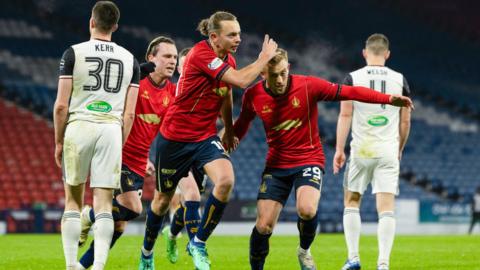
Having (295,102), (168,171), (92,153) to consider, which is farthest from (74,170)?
(295,102)

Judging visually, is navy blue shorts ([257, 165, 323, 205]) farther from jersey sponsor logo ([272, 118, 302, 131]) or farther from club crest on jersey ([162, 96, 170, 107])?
club crest on jersey ([162, 96, 170, 107])

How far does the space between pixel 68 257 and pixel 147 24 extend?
80.0 ft

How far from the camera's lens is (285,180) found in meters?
7.59

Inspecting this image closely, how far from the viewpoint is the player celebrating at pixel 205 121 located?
7.13 m

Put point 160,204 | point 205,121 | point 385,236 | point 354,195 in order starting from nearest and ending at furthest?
point 205,121, point 160,204, point 385,236, point 354,195

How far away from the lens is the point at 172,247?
9.66 meters

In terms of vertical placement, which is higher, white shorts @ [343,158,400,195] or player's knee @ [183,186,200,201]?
white shorts @ [343,158,400,195]

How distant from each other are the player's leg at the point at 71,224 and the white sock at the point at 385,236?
2.87 m

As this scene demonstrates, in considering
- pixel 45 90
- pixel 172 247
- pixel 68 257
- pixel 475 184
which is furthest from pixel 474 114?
pixel 68 257

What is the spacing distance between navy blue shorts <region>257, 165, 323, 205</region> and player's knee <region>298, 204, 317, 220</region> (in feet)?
0.65

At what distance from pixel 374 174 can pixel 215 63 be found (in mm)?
2307

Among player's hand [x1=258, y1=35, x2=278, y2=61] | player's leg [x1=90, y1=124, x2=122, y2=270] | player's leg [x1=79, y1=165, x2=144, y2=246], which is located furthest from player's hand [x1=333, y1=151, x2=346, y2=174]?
player's leg [x1=90, y1=124, x2=122, y2=270]

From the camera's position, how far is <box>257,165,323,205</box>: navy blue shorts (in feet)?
24.5

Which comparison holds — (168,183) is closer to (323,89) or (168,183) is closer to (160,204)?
(160,204)
